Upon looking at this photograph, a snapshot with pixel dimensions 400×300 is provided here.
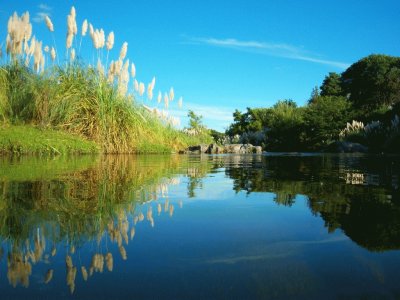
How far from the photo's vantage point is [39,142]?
7910 millimetres

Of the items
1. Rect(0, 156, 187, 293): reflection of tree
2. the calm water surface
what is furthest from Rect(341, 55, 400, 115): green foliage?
the calm water surface

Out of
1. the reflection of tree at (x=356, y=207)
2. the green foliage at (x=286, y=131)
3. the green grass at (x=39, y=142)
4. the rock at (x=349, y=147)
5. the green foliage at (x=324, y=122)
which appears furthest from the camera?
the green foliage at (x=286, y=131)

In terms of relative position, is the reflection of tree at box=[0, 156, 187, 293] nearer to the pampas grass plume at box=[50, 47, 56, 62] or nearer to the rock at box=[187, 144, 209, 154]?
the pampas grass plume at box=[50, 47, 56, 62]

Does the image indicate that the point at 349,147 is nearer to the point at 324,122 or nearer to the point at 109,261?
the point at 324,122

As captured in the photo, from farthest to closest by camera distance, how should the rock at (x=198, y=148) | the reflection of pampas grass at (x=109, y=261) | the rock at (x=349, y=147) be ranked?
the rock at (x=349, y=147), the rock at (x=198, y=148), the reflection of pampas grass at (x=109, y=261)

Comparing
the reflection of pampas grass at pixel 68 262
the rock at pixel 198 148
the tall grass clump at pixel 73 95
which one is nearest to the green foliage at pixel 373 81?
the rock at pixel 198 148

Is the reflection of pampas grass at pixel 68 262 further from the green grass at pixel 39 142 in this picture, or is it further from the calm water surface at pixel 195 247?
the green grass at pixel 39 142

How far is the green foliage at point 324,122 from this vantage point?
19609 millimetres

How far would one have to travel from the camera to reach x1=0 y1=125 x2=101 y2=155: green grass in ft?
25.2

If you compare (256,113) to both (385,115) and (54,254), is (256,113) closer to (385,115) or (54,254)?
(385,115)

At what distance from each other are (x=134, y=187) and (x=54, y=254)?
1.60 m

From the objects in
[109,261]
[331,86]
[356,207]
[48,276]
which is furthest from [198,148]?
[331,86]

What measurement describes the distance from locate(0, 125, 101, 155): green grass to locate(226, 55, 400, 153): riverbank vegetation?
10838 mm

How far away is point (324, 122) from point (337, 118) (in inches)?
62.0
